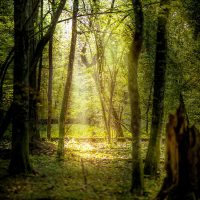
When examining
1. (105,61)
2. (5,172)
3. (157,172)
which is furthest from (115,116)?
(5,172)

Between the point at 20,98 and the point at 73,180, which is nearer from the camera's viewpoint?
the point at 20,98

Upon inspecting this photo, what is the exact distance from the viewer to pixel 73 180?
10.5 meters

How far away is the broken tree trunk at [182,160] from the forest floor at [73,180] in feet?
4.80

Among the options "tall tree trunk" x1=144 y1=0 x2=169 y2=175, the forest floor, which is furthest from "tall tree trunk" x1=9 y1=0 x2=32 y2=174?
"tall tree trunk" x1=144 y1=0 x2=169 y2=175

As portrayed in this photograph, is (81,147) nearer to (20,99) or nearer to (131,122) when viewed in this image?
(20,99)

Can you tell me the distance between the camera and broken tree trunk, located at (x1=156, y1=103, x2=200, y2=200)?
745cm

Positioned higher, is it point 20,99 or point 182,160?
point 20,99

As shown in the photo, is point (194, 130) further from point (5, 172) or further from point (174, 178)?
point (5, 172)

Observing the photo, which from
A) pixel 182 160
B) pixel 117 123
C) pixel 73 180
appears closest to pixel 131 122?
pixel 182 160

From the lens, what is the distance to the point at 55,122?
3728 cm

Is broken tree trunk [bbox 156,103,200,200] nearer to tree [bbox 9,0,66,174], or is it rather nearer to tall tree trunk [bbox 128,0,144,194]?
tall tree trunk [bbox 128,0,144,194]

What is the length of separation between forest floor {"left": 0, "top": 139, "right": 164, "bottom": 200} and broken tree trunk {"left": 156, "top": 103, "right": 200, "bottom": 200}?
1.46 m

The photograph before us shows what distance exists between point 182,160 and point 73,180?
4.32 meters

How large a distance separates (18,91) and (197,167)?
601 cm
